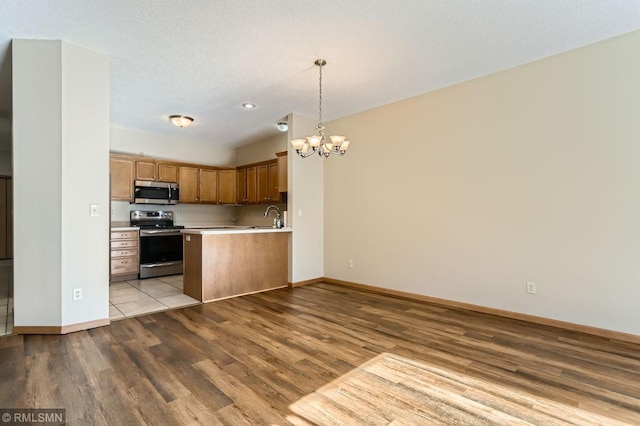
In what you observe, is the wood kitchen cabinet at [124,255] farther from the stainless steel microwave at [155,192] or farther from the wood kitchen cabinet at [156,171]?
the wood kitchen cabinet at [156,171]

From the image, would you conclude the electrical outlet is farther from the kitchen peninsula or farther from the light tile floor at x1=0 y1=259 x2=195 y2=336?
the light tile floor at x1=0 y1=259 x2=195 y2=336

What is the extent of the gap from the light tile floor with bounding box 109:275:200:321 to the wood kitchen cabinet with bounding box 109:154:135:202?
1.56m

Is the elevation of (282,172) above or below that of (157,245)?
above

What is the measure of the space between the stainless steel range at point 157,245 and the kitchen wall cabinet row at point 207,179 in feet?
1.72

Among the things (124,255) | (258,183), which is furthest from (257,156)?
(124,255)

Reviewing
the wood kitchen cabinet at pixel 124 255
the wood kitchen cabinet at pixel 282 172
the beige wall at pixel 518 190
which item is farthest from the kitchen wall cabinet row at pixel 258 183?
the wood kitchen cabinet at pixel 124 255

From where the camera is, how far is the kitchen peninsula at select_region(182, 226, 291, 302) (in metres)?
4.20

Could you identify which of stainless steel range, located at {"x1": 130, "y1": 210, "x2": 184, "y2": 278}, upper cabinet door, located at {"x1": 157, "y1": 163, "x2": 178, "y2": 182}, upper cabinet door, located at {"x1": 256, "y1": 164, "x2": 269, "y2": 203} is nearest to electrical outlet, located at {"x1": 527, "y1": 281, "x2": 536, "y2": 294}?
upper cabinet door, located at {"x1": 256, "y1": 164, "x2": 269, "y2": 203}

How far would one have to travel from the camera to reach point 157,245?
577 centimetres

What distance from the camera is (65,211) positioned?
3047mm

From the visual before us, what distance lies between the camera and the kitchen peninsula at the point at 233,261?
420 cm

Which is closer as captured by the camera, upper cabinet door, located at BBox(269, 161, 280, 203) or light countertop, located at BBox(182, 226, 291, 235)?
light countertop, located at BBox(182, 226, 291, 235)

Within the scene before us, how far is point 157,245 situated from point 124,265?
2.01ft

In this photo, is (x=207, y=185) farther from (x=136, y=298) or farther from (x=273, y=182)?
(x=136, y=298)
